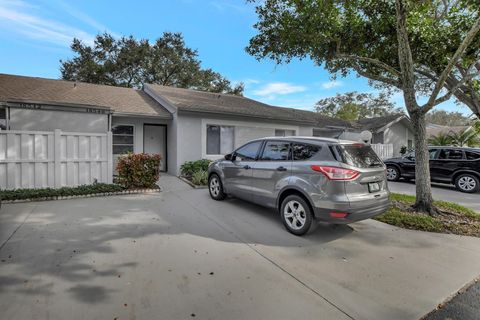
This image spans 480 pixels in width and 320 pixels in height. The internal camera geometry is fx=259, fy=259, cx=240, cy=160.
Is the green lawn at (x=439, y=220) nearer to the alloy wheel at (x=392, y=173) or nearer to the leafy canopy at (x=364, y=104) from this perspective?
the alloy wheel at (x=392, y=173)

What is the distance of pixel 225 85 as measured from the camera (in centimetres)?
2988

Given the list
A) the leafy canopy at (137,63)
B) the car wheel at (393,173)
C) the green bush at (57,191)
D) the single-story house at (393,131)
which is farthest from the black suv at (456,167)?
the leafy canopy at (137,63)

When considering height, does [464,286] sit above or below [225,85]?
below

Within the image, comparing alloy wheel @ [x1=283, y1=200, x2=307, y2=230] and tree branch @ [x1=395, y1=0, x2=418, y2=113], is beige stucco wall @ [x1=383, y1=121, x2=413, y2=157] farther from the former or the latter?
alloy wheel @ [x1=283, y1=200, x2=307, y2=230]

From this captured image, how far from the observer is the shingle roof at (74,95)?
9.51m

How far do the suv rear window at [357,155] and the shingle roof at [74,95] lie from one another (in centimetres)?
845

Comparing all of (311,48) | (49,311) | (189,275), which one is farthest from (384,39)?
(49,311)

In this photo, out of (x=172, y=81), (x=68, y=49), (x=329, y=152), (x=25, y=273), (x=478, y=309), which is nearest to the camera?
(x=478, y=309)

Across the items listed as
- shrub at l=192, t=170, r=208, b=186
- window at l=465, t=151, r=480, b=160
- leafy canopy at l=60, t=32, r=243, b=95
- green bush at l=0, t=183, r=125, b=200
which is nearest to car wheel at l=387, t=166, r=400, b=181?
window at l=465, t=151, r=480, b=160

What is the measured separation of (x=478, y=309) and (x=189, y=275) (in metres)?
3.14

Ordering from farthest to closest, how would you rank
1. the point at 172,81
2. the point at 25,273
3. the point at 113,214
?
the point at 172,81, the point at 113,214, the point at 25,273

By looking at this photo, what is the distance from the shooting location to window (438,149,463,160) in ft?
32.1

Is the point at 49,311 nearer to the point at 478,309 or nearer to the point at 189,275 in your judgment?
the point at 189,275

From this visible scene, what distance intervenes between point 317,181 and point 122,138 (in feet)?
31.1
